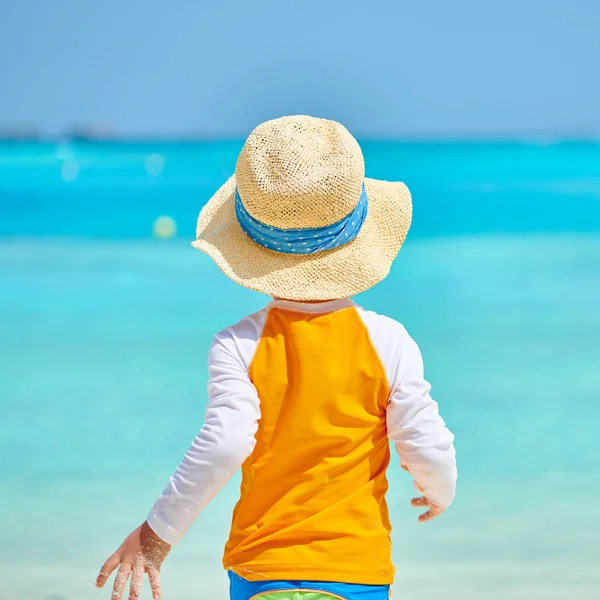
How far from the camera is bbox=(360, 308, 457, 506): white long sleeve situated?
56.4 inches

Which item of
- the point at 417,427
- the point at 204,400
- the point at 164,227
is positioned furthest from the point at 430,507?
the point at 164,227

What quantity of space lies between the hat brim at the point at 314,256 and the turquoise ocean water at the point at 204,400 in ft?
3.38

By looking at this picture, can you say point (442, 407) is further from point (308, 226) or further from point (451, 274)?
point (451, 274)

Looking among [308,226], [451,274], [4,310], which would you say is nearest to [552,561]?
[308,226]

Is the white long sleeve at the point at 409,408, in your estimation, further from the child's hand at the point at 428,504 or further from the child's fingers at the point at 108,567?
the child's fingers at the point at 108,567

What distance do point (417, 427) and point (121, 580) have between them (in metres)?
0.40

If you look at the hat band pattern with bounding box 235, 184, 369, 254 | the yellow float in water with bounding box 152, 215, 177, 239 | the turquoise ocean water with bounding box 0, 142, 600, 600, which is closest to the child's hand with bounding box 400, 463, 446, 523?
the hat band pattern with bounding box 235, 184, 369, 254

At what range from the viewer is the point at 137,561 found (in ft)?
4.69

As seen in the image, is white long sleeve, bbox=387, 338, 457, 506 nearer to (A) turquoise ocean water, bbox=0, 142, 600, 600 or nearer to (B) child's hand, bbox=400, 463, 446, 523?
(B) child's hand, bbox=400, 463, 446, 523

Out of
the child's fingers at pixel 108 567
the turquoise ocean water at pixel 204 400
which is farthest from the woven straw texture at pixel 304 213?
the turquoise ocean water at pixel 204 400

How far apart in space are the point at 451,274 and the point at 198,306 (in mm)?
1774

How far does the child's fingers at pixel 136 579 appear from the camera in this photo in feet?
4.57

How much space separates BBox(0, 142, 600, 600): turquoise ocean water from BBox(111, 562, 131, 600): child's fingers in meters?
0.95

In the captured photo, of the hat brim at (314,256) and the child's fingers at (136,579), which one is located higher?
the hat brim at (314,256)
